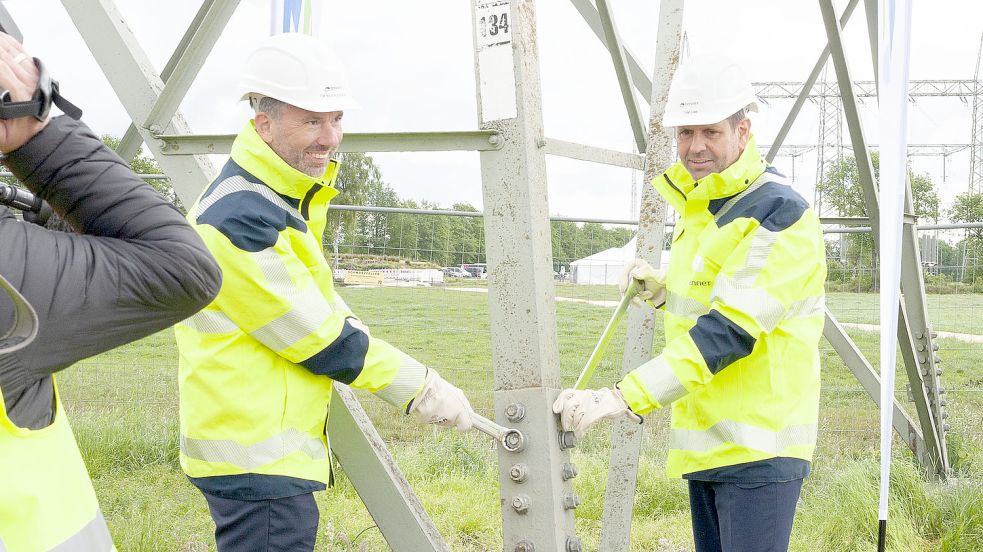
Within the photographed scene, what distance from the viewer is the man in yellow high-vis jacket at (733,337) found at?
268cm

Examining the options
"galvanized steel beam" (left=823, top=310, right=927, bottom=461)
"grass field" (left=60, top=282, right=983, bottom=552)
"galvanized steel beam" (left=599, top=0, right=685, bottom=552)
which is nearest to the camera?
"galvanized steel beam" (left=599, top=0, right=685, bottom=552)

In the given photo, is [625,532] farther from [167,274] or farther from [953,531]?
Result: [167,274]

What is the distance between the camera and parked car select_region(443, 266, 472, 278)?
7.07 metres

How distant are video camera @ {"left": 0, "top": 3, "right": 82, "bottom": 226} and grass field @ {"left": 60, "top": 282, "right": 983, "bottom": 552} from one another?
2.96 m

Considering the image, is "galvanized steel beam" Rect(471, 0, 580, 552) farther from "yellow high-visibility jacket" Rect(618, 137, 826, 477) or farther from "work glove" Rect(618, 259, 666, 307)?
"work glove" Rect(618, 259, 666, 307)

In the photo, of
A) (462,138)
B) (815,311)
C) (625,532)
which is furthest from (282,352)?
(625,532)

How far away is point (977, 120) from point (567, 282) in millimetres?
34999

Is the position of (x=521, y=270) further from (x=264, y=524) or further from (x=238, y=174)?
(x=264, y=524)

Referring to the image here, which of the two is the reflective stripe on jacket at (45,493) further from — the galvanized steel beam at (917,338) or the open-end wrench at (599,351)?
the galvanized steel beam at (917,338)

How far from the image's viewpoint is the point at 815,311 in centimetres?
280

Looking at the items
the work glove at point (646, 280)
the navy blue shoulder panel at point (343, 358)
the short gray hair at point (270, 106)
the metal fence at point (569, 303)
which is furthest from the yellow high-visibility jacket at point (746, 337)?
the metal fence at point (569, 303)

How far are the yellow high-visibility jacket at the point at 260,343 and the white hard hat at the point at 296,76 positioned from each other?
16cm

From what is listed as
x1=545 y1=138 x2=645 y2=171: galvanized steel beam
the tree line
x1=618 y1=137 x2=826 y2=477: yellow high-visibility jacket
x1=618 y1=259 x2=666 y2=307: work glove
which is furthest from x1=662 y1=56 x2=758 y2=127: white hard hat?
the tree line

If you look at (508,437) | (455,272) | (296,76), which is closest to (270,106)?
(296,76)
